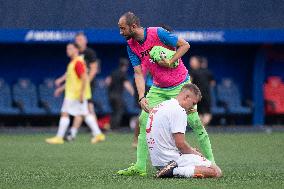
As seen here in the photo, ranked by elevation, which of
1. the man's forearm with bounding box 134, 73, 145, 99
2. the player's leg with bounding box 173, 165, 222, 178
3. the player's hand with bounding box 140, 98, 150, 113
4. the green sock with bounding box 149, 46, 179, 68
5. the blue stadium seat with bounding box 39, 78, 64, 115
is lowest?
the blue stadium seat with bounding box 39, 78, 64, 115

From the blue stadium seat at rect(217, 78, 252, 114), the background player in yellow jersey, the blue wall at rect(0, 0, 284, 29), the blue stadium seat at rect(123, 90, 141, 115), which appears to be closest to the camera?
the background player in yellow jersey

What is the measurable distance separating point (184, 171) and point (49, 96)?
18.3m

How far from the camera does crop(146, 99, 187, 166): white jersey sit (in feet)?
38.6

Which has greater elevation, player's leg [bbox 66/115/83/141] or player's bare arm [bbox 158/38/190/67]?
player's bare arm [bbox 158/38/190/67]

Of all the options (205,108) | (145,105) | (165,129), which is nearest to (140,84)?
(145,105)

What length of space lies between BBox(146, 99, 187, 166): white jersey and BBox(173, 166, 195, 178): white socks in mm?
155

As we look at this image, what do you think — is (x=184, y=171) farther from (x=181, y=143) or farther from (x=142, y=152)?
(x=142, y=152)

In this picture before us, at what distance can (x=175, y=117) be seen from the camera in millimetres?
11758

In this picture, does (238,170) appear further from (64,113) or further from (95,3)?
(95,3)

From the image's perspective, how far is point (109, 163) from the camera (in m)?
15.4

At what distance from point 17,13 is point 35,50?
1601 millimetres

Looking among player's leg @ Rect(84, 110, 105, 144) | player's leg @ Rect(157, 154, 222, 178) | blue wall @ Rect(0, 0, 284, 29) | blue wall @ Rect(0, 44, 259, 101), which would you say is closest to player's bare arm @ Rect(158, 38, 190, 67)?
player's leg @ Rect(157, 154, 222, 178)

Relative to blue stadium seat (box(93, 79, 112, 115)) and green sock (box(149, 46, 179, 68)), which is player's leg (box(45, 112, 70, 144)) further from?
Result: green sock (box(149, 46, 179, 68))

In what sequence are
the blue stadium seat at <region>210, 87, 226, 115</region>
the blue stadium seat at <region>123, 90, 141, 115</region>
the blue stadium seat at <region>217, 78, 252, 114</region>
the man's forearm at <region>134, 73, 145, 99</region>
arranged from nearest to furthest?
the man's forearm at <region>134, 73, 145, 99</region>, the blue stadium seat at <region>123, 90, 141, 115</region>, the blue stadium seat at <region>210, 87, 226, 115</region>, the blue stadium seat at <region>217, 78, 252, 114</region>
